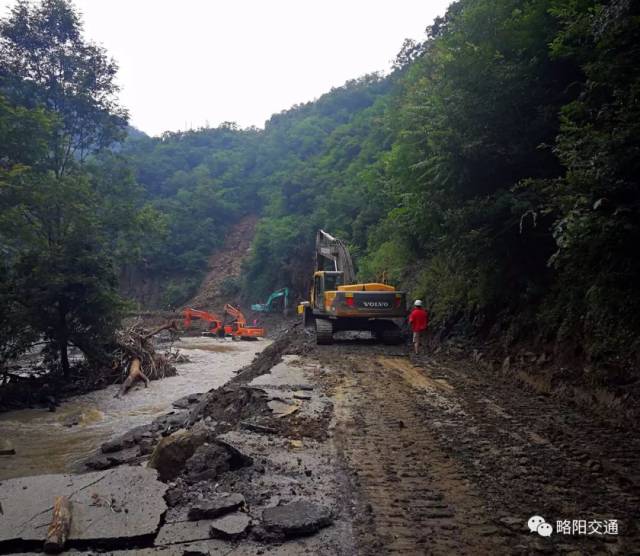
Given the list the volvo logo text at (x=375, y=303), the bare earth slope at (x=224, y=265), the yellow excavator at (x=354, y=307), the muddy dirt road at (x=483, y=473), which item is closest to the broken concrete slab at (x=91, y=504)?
the muddy dirt road at (x=483, y=473)

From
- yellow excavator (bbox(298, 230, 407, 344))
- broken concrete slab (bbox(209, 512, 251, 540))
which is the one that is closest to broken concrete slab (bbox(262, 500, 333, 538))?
broken concrete slab (bbox(209, 512, 251, 540))

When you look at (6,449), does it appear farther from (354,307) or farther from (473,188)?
(473,188)

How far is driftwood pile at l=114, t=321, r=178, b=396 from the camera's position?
16.1 m

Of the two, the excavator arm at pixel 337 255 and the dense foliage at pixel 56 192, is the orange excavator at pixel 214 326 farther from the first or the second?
the excavator arm at pixel 337 255

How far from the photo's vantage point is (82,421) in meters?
10.9

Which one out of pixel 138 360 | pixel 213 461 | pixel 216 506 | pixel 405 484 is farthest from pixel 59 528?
pixel 138 360

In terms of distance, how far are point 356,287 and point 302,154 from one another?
2356 inches

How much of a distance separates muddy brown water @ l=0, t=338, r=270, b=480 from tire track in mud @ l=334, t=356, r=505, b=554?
4.92 metres

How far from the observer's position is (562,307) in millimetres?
7875

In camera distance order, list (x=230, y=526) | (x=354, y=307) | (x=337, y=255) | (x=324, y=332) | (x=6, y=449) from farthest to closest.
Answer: (x=337, y=255)
(x=324, y=332)
(x=354, y=307)
(x=6, y=449)
(x=230, y=526)

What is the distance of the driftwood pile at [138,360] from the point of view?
1614 cm

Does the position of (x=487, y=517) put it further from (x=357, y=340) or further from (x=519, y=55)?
(x=357, y=340)

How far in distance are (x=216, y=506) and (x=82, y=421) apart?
896 cm

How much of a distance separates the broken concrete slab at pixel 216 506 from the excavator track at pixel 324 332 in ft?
36.1
